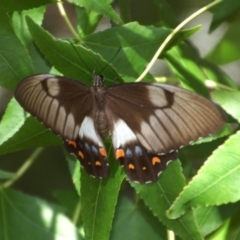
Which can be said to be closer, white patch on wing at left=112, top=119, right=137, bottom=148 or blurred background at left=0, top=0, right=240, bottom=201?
white patch on wing at left=112, top=119, right=137, bottom=148

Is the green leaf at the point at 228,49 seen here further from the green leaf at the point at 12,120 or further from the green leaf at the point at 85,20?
the green leaf at the point at 12,120

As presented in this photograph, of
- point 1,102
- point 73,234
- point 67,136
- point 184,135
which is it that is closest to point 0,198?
point 73,234

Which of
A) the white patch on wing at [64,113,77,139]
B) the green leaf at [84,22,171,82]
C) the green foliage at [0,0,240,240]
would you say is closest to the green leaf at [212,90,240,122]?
the green foliage at [0,0,240,240]

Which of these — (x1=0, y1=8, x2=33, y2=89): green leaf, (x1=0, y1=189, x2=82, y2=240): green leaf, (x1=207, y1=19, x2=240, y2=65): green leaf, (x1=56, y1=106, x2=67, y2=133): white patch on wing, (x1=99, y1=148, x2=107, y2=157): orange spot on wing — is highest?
(x1=0, y1=8, x2=33, y2=89): green leaf

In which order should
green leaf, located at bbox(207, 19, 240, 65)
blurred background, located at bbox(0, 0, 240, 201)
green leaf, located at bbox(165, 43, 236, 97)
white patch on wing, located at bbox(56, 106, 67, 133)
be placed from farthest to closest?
blurred background, located at bbox(0, 0, 240, 201) → green leaf, located at bbox(207, 19, 240, 65) → green leaf, located at bbox(165, 43, 236, 97) → white patch on wing, located at bbox(56, 106, 67, 133)

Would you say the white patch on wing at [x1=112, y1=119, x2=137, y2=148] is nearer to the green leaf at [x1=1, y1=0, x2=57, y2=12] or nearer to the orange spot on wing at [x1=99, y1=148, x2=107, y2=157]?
the orange spot on wing at [x1=99, y1=148, x2=107, y2=157]

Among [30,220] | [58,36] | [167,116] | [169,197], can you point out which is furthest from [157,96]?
[58,36]

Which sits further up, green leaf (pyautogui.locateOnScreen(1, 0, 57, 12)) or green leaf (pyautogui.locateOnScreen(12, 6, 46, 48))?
green leaf (pyautogui.locateOnScreen(1, 0, 57, 12))

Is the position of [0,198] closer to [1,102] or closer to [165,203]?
[165,203]

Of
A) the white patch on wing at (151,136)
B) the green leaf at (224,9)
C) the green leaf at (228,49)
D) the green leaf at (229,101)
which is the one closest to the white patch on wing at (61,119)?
the white patch on wing at (151,136)
